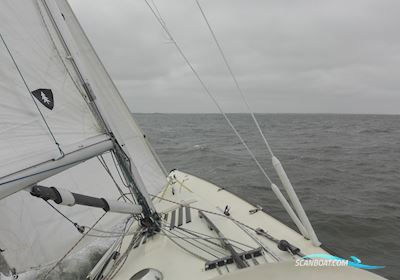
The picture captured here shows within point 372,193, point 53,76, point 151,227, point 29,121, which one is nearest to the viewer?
point 29,121

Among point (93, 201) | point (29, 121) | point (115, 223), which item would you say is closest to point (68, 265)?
point (115, 223)

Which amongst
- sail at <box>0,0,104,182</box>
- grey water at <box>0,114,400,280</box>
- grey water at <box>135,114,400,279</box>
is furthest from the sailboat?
grey water at <box>135,114,400,279</box>

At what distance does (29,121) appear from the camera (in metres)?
2.22

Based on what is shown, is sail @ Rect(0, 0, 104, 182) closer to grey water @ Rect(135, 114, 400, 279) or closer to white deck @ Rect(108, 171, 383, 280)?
white deck @ Rect(108, 171, 383, 280)

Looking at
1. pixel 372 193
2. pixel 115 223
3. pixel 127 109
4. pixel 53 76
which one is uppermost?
pixel 372 193

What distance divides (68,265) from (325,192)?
7.99 meters

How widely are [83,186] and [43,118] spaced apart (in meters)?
1.55

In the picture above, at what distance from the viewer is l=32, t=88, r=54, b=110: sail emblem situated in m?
2.35

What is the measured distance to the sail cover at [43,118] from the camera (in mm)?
2156

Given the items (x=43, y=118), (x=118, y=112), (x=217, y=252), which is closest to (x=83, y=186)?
(x=118, y=112)

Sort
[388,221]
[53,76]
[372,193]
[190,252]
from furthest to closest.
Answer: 1. [372,193]
2. [388,221]
3. [190,252]
4. [53,76]

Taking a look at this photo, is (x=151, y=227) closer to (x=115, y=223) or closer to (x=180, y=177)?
(x=115, y=223)

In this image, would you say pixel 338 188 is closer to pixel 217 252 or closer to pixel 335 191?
pixel 335 191

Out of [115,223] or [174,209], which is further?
[174,209]
